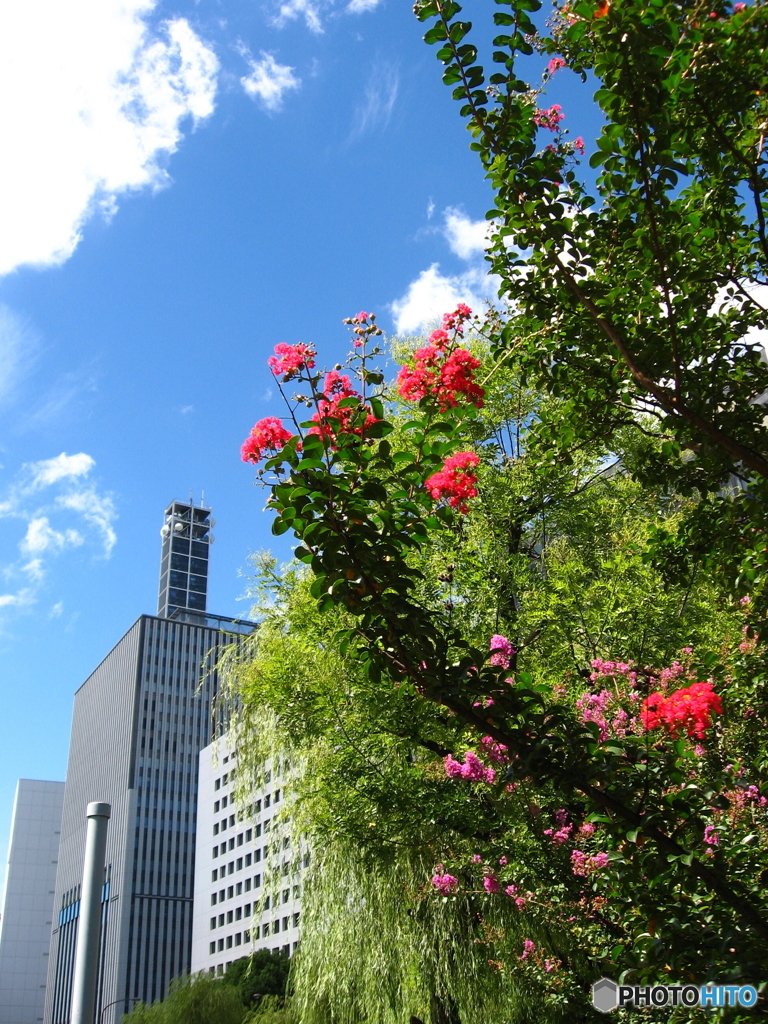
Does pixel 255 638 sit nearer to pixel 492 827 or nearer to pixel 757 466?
pixel 492 827

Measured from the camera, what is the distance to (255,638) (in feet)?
34.4

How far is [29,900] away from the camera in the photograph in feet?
324

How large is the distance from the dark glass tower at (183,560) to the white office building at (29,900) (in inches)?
1085

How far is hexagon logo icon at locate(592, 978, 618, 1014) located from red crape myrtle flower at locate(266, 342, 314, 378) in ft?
12.2

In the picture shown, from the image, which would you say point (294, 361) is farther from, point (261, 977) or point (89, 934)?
point (261, 977)

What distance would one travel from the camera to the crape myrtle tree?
7.84 ft

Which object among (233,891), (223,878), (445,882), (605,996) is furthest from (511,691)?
(223,878)

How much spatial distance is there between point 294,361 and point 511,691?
1.51m

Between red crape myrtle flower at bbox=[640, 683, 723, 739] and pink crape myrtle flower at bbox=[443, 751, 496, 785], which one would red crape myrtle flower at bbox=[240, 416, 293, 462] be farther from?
pink crape myrtle flower at bbox=[443, 751, 496, 785]

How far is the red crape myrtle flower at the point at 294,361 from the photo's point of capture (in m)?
3.16

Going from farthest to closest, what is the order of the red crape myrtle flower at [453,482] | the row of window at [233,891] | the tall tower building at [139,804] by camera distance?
the tall tower building at [139,804], the row of window at [233,891], the red crape myrtle flower at [453,482]

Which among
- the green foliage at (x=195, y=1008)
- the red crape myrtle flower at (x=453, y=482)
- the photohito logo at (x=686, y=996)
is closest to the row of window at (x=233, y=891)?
the green foliage at (x=195, y=1008)

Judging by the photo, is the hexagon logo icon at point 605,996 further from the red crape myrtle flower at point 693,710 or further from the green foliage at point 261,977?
the green foliage at point 261,977

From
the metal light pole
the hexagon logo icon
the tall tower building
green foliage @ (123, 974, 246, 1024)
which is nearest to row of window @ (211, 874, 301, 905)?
the tall tower building
